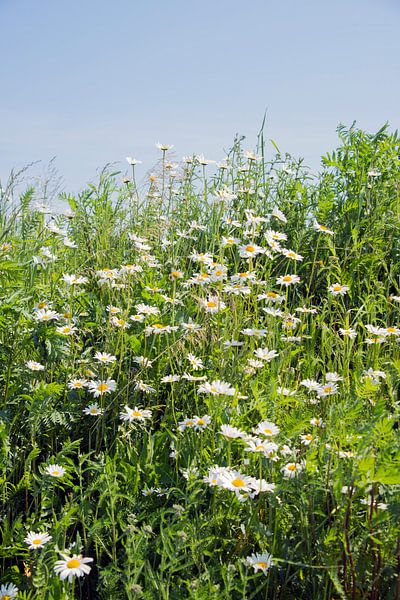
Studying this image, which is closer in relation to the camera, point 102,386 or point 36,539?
point 36,539

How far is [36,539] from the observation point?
6.95 ft

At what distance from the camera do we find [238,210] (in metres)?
4.53

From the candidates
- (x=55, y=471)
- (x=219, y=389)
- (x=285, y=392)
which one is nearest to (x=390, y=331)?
(x=285, y=392)

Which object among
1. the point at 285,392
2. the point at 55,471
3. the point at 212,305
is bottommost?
the point at 55,471

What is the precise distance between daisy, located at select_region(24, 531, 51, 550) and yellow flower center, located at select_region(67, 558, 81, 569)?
0.19m

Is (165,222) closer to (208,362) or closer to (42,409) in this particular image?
(208,362)

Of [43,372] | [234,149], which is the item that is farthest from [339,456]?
[234,149]

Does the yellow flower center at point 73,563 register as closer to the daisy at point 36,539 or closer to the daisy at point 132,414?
the daisy at point 36,539

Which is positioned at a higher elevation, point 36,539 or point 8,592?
point 36,539

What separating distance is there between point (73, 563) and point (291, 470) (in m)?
0.69

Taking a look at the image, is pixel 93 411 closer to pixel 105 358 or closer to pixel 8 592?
pixel 105 358

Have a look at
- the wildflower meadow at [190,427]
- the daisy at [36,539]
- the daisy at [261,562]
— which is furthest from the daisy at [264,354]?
the daisy at [36,539]

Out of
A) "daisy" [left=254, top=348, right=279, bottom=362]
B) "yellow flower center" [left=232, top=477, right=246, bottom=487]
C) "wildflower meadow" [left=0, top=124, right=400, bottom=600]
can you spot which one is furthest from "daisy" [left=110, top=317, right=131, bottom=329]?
"yellow flower center" [left=232, top=477, right=246, bottom=487]

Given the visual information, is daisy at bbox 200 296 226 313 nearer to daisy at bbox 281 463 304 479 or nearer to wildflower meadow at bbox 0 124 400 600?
wildflower meadow at bbox 0 124 400 600
